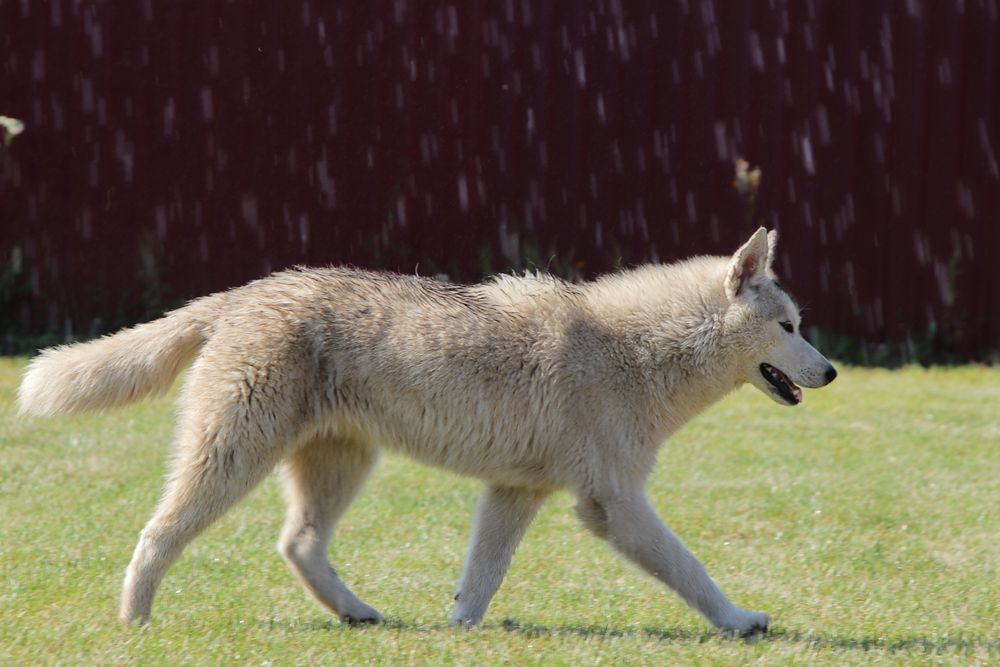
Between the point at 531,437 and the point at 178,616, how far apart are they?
156cm

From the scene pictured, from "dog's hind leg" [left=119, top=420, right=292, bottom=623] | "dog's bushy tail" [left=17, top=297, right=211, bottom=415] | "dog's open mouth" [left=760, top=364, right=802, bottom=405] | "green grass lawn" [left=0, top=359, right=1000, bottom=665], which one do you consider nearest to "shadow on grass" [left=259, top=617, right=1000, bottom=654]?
"green grass lawn" [left=0, top=359, right=1000, bottom=665]

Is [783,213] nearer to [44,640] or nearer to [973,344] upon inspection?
[973,344]

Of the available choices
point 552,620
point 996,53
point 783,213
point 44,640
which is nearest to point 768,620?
point 552,620

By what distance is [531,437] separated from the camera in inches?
229

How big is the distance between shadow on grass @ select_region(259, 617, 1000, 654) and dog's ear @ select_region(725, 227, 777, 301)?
4.51 ft

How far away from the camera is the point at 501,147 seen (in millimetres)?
12547

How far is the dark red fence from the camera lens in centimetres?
1227

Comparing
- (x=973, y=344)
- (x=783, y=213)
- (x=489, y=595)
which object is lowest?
(x=973, y=344)

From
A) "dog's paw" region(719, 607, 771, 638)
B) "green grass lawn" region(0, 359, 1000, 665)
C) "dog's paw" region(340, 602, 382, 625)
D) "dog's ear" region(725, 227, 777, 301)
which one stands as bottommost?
"green grass lawn" region(0, 359, 1000, 665)

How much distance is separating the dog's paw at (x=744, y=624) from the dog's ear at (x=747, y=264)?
4.25 ft

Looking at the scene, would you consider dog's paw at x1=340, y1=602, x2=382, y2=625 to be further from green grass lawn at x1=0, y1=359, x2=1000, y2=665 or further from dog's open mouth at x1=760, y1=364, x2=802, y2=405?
dog's open mouth at x1=760, y1=364, x2=802, y2=405

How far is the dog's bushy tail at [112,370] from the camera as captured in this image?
18.7 feet

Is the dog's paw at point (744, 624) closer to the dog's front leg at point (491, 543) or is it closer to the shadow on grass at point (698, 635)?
the shadow on grass at point (698, 635)

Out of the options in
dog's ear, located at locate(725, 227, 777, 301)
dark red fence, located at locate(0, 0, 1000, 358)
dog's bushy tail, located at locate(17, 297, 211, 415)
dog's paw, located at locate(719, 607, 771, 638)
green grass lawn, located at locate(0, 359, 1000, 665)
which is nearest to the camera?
green grass lawn, located at locate(0, 359, 1000, 665)
